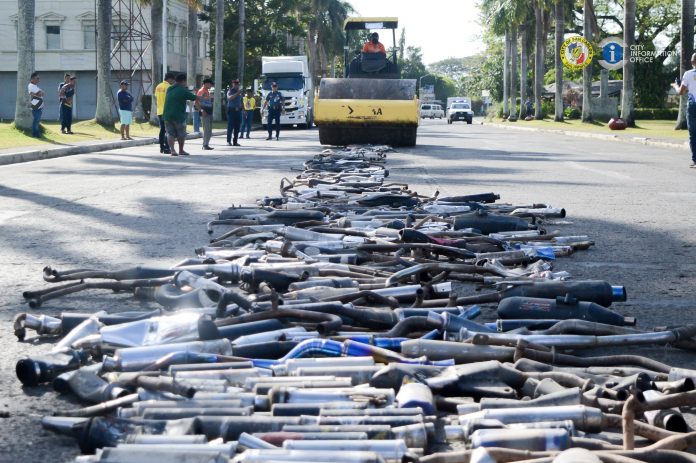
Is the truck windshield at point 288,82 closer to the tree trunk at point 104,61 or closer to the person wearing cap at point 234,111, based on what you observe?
the tree trunk at point 104,61

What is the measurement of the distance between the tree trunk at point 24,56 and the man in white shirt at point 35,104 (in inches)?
6.5

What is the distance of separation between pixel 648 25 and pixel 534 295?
88.7m

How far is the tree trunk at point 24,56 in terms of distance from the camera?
2920 centimetres

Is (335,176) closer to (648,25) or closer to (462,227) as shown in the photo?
(462,227)

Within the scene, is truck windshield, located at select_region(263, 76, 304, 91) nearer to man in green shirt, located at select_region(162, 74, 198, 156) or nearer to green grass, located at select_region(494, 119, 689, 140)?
green grass, located at select_region(494, 119, 689, 140)

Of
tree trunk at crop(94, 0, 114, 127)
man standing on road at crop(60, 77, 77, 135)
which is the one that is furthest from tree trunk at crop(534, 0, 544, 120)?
man standing on road at crop(60, 77, 77, 135)

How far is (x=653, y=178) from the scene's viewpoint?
1703cm

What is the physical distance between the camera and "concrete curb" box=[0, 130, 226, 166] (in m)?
22.0

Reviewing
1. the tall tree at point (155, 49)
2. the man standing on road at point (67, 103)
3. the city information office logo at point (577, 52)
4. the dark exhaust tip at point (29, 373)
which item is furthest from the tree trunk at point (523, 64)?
the dark exhaust tip at point (29, 373)

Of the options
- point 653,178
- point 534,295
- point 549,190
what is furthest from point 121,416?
point 653,178

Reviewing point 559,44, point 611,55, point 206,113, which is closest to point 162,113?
point 206,113

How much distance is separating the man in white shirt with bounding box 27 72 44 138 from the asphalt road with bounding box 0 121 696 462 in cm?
717

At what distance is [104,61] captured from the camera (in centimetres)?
3694

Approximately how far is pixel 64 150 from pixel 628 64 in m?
27.4
